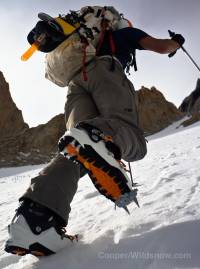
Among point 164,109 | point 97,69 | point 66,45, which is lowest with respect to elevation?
point 164,109

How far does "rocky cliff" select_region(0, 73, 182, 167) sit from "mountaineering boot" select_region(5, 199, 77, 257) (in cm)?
3434

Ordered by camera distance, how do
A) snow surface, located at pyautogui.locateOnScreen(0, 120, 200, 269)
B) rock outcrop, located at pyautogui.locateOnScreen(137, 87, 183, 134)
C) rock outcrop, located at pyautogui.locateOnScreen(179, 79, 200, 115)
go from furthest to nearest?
rock outcrop, located at pyautogui.locateOnScreen(179, 79, 200, 115) → rock outcrop, located at pyautogui.locateOnScreen(137, 87, 183, 134) → snow surface, located at pyautogui.locateOnScreen(0, 120, 200, 269)

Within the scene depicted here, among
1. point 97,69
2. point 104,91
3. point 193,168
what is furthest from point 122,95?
point 193,168

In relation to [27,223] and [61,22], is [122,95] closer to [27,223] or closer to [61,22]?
[61,22]

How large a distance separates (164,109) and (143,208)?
48.0 meters

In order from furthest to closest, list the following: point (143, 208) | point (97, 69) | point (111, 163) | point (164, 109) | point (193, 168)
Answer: point (164, 109) → point (193, 168) → point (97, 69) → point (143, 208) → point (111, 163)

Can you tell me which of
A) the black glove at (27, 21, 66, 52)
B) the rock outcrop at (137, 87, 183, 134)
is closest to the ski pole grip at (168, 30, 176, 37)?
the black glove at (27, 21, 66, 52)

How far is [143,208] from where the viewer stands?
2.12 meters

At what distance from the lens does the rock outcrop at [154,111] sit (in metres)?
47.6

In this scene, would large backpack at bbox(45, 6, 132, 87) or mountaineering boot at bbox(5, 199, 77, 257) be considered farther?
large backpack at bbox(45, 6, 132, 87)

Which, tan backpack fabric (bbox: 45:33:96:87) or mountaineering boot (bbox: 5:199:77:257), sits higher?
tan backpack fabric (bbox: 45:33:96:87)

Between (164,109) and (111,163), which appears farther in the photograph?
(164,109)

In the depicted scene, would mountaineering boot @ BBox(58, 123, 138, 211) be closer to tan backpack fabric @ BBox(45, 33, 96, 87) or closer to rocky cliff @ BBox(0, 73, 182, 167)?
tan backpack fabric @ BBox(45, 33, 96, 87)

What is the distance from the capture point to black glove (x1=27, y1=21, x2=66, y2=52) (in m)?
2.29
